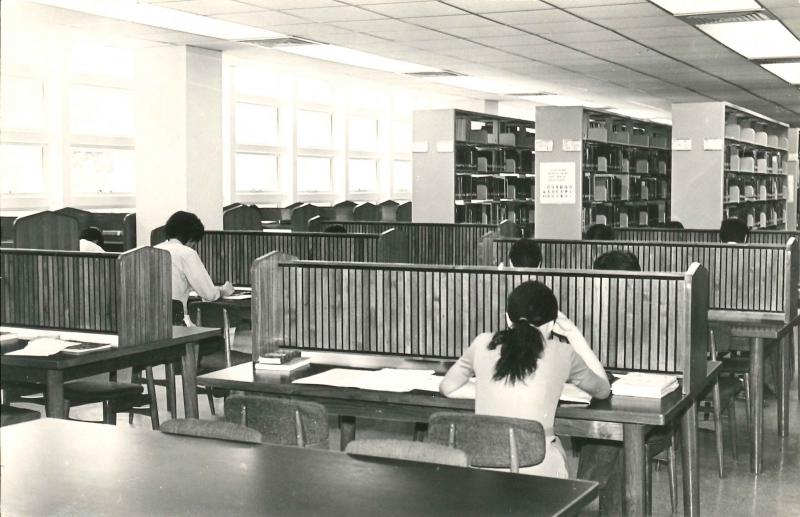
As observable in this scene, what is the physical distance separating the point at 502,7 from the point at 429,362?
3.60m

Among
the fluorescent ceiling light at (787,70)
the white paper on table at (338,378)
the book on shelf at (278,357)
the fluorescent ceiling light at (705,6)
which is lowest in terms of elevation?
the white paper on table at (338,378)

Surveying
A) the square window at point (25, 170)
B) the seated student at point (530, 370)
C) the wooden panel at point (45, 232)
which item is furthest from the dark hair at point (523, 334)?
the square window at point (25, 170)

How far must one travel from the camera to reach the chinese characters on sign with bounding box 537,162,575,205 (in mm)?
9117

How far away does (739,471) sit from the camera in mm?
4992

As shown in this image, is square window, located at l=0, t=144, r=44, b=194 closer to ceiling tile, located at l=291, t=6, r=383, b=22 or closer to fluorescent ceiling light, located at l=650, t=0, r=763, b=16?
ceiling tile, located at l=291, t=6, r=383, b=22

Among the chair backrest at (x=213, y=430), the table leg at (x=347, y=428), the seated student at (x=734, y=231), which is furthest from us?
the seated student at (x=734, y=231)

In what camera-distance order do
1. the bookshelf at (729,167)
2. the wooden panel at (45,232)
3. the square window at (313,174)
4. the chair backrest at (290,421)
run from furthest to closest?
the square window at (313,174) → the bookshelf at (729,167) → the wooden panel at (45,232) → the chair backrest at (290,421)

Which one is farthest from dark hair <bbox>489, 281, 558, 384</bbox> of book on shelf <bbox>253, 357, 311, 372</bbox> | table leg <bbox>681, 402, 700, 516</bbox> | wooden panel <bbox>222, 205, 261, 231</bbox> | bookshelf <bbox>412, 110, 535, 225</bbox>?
wooden panel <bbox>222, 205, 261, 231</bbox>

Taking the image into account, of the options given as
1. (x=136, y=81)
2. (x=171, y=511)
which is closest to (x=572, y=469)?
Answer: (x=171, y=511)

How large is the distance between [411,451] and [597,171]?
8.53m

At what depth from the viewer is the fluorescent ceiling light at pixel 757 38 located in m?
7.82

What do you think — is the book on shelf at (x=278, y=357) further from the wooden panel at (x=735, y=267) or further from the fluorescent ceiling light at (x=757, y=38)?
the fluorescent ceiling light at (x=757, y=38)

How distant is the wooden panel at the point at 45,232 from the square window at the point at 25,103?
5.50 feet

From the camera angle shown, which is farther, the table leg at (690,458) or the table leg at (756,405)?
the table leg at (756,405)
